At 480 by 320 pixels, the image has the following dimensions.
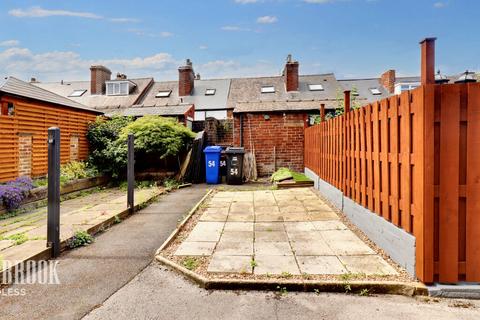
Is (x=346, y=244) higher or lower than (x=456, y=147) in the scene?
lower

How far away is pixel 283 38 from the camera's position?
63.8ft

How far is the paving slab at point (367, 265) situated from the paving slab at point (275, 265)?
0.59m

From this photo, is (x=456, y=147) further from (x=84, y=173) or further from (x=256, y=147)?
(x=84, y=173)

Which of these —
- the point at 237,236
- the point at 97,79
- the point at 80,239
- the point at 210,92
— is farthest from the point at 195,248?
the point at 97,79

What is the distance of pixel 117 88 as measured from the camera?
23.3 meters

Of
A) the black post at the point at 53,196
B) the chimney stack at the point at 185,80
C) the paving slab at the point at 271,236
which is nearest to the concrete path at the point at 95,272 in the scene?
the black post at the point at 53,196

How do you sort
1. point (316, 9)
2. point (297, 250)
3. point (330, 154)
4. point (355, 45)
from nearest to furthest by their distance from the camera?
1. point (297, 250)
2. point (330, 154)
3. point (316, 9)
4. point (355, 45)

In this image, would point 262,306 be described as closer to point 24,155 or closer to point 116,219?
point 116,219

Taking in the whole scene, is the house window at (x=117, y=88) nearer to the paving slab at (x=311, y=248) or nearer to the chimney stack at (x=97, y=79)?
the chimney stack at (x=97, y=79)

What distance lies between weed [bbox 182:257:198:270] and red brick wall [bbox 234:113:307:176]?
Result: 28.2ft

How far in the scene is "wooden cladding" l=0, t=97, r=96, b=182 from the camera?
24.7ft

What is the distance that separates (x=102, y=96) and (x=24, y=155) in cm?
1650

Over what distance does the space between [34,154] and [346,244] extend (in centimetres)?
915

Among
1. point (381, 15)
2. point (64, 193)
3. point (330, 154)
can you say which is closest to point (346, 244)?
point (330, 154)
